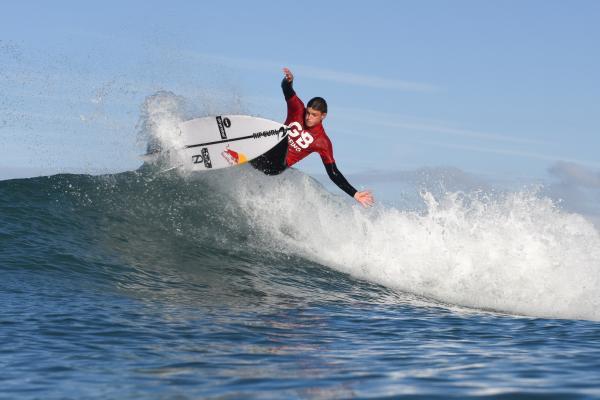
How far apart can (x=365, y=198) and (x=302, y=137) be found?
1.58m

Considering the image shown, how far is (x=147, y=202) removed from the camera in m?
13.1

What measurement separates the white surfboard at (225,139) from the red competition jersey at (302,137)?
1.31 feet

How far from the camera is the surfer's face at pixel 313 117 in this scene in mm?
10766

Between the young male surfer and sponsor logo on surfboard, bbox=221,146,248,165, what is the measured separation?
61cm

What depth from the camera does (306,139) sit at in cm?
1115

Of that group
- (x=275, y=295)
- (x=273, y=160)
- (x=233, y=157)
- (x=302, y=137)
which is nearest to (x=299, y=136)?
(x=302, y=137)

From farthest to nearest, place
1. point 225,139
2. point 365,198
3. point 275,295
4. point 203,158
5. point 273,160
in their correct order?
point 203,158, point 225,139, point 273,160, point 365,198, point 275,295

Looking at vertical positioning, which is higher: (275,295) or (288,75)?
(288,75)

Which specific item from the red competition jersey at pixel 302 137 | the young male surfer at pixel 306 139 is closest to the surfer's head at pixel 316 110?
the young male surfer at pixel 306 139

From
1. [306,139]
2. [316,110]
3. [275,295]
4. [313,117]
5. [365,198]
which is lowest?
[275,295]

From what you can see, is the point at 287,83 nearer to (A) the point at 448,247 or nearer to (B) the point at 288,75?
(B) the point at 288,75

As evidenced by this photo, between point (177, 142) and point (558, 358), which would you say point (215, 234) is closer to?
point (177, 142)

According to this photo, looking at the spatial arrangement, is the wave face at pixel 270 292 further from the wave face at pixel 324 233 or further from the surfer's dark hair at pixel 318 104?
the surfer's dark hair at pixel 318 104

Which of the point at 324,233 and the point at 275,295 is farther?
the point at 324,233
